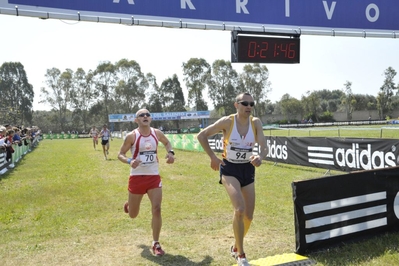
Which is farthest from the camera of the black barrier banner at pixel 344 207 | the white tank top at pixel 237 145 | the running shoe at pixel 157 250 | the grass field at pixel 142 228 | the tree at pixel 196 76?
the tree at pixel 196 76

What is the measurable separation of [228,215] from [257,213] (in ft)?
1.89

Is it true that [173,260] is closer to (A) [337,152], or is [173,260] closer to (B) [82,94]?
(A) [337,152]

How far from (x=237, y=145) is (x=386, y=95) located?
94.3m

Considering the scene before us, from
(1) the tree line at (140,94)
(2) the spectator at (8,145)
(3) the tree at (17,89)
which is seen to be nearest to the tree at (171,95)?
(1) the tree line at (140,94)

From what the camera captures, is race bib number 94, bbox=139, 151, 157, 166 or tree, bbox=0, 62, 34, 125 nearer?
race bib number 94, bbox=139, 151, 157, 166

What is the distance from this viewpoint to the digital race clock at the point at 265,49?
291 inches

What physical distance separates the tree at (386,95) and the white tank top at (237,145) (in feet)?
276

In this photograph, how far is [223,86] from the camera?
277 ft

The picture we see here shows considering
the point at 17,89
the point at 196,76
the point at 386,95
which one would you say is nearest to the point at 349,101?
the point at 386,95

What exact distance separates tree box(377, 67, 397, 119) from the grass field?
80.3 meters

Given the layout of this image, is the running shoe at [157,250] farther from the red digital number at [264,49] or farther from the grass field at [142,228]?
the red digital number at [264,49]

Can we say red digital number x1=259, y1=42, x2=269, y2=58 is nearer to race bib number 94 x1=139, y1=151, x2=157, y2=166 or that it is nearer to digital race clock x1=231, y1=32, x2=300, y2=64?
digital race clock x1=231, y1=32, x2=300, y2=64

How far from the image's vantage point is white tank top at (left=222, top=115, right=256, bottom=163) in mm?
4828

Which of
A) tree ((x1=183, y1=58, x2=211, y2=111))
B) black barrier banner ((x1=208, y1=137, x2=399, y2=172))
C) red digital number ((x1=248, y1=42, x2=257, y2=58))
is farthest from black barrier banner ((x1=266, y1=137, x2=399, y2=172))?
tree ((x1=183, y1=58, x2=211, y2=111))
